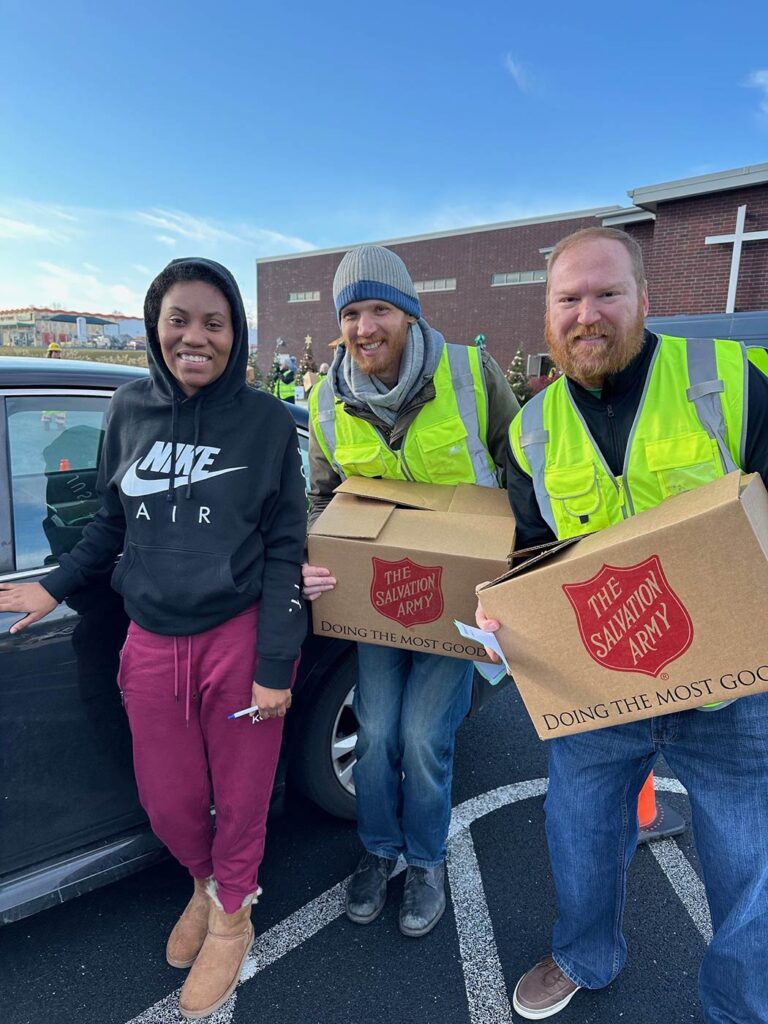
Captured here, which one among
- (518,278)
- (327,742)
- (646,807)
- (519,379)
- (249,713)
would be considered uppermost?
(518,278)

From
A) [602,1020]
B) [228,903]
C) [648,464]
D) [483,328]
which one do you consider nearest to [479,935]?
[602,1020]

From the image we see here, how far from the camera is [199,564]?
1541 millimetres

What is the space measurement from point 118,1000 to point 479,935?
3.39 ft

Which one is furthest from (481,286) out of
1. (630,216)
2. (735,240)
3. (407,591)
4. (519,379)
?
(407,591)

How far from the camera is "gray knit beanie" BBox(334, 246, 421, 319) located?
1.73 meters

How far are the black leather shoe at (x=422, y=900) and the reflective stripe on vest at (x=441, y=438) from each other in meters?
1.26

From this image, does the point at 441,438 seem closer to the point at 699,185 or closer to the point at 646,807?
the point at 646,807

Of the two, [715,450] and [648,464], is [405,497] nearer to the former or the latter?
[648,464]

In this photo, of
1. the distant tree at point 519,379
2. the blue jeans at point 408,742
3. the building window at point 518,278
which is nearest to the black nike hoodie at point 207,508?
the blue jeans at point 408,742

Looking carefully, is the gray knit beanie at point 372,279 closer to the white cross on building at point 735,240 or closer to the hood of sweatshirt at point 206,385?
the hood of sweatshirt at point 206,385

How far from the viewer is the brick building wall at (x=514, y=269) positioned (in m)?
12.9

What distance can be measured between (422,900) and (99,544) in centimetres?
145

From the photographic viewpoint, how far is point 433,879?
2.01 metres

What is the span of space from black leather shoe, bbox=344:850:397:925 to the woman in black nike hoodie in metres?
0.41
